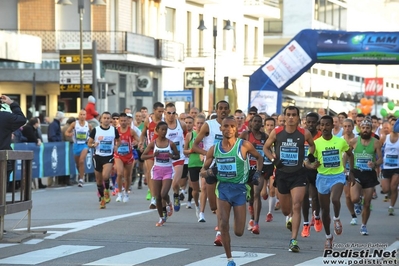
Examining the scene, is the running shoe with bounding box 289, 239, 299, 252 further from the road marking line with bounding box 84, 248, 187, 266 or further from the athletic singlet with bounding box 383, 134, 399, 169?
the athletic singlet with bounding box 383, 134, 399, 169

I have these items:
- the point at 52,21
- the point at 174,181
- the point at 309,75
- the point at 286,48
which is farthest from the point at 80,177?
the point at 309,75

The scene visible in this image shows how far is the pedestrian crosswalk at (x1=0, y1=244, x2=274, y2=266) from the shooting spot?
12102 millimetres

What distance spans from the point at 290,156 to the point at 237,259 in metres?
1.93

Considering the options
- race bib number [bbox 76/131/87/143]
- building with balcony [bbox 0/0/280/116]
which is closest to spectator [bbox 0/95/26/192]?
race bib number [bbox 76/131/87/143]

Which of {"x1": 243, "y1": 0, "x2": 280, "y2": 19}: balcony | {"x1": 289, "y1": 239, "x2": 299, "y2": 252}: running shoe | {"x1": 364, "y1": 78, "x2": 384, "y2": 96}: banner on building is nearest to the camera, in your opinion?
{"x1": 289, "y1": 239, "x2": 299, "y2": 252}: running shoe

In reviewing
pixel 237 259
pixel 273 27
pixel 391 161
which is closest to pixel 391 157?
pixel 391 161

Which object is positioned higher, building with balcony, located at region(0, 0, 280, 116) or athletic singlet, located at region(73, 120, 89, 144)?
building with balcony, located at region(0, 0, 280, 116)

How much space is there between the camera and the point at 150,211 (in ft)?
63.4

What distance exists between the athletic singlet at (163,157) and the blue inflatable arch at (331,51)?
13560 mm

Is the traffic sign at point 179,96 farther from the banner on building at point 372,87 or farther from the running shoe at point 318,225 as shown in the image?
the banner on building at point 372,87

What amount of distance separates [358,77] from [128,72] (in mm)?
47025

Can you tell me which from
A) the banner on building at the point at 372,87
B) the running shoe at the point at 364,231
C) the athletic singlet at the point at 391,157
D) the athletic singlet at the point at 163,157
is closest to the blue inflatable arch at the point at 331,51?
the athletic singlet at the point at 391,157

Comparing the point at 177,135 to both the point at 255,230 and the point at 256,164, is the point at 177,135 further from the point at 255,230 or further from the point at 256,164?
the point at 255,230

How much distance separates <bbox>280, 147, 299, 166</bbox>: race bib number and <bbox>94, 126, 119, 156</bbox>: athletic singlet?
713 centimetres
